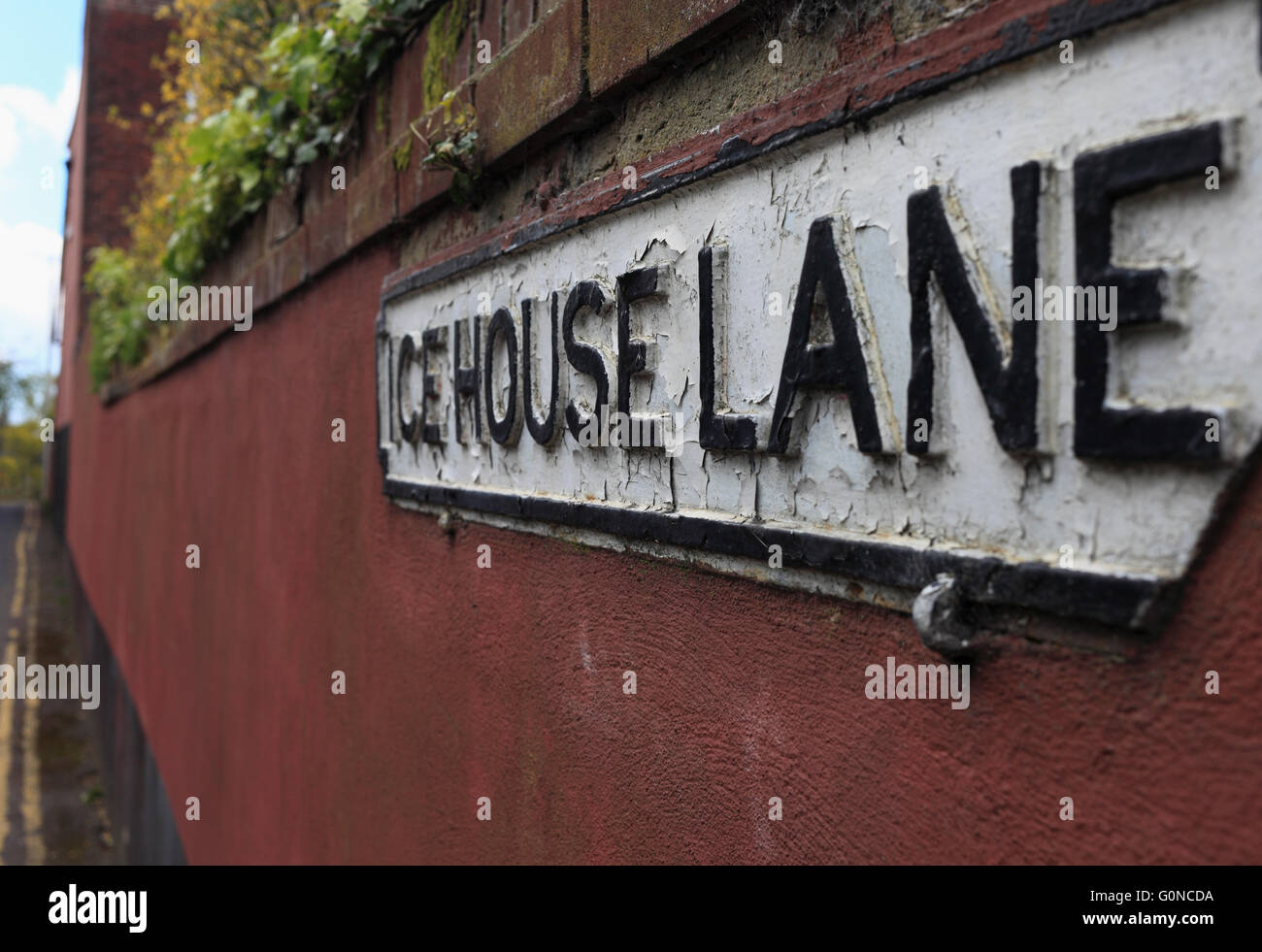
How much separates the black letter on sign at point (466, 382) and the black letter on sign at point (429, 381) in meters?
0.09

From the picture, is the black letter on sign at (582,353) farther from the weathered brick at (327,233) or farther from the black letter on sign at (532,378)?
the weathered brick at (327,233)

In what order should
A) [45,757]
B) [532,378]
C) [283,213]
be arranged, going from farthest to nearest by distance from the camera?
1. [45,757]
2. [283,213]
3. [532,378]

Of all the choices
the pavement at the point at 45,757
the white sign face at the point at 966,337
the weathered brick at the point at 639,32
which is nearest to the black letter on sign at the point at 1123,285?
the white sign face at the point at 966,337

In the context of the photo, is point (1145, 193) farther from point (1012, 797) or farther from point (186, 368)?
point (186, 368)

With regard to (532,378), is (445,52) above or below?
above

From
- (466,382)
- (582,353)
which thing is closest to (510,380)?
(466,382)

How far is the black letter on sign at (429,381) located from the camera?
233 cm

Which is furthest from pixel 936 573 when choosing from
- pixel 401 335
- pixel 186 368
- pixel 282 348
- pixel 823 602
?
pixel 186 368

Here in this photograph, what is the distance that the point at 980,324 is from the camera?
40.3 inches

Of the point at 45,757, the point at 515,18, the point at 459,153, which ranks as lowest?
the point at 45,757

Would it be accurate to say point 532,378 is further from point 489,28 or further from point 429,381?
point 489,28

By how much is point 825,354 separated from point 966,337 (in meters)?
0.20

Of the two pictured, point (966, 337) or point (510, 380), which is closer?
point (966, 337)

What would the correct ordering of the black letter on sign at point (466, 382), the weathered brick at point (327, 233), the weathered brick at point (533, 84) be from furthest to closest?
1. the weathered brick at point (327, 233)
2. the black letter on sign at point (466, 382)
3. the weathered brick at point (533, 84)
